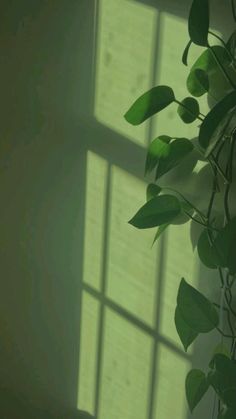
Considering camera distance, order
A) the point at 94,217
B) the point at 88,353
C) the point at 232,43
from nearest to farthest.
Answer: the point at 232,43, the point at 94,217, the point at 88,353

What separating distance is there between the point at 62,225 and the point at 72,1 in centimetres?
50

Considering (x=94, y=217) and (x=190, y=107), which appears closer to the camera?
Answer: (x=190, y=107)

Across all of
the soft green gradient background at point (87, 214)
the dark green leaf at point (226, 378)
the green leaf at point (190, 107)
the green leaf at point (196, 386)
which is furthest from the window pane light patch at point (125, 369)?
the green leaf at point (190, 107)

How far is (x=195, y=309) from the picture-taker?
1.23 m

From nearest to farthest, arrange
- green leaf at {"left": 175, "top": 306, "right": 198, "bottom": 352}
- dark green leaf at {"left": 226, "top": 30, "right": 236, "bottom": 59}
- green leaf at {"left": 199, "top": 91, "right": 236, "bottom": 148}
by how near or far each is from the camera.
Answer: green leaf at {"left": 199, "top": 91, "right": 236, "bottom": 148}, dark green leaf at {"left": 226, "top": 30, "right": 236, "bottom": 59}, green leaf at {"left": 175, "top": 306, "right": 198, "bottom": 352}

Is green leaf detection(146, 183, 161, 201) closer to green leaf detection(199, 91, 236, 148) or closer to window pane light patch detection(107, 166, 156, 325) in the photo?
window pane light patch detection(107, 166, 156, 325)

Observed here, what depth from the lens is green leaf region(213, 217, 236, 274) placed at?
1173 mm

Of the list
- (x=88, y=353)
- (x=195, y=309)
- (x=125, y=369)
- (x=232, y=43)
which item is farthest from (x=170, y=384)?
→ (x=232, y=43)

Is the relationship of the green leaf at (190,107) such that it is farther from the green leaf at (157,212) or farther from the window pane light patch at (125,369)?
the window pane light patch at (125,369)

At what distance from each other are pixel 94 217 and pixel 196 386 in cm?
46

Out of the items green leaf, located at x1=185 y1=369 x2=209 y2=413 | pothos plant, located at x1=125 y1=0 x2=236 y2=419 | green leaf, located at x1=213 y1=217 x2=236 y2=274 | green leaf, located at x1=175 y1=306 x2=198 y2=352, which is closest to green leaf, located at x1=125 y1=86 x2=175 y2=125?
pothos plant, located at x1=125 y1=0 x2=236 y2=419

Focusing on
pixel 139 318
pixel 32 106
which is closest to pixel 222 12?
pixel 32 106

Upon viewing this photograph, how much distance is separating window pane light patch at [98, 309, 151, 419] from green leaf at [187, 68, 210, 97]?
0.57 m

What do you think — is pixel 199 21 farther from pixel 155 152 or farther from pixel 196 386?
pixel 196 386
